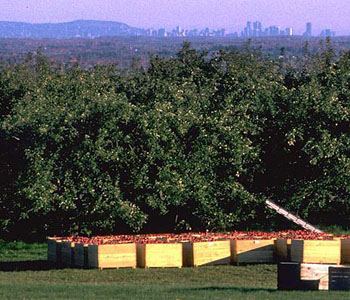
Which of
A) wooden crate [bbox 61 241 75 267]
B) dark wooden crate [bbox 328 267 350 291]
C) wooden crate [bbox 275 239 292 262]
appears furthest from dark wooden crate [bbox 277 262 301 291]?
wooden crate [bbox 61 241 75 267]

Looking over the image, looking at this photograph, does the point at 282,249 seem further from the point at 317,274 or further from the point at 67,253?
the point at 317,274

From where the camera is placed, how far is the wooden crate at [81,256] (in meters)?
36.8

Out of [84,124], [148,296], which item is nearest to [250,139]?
[84,124]

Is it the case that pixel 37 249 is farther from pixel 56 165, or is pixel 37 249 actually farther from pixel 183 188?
pixel 183 188

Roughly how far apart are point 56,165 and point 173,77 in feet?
46.3

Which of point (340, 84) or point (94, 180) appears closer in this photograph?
point (94, 180)

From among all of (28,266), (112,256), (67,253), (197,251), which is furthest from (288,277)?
(28,266)

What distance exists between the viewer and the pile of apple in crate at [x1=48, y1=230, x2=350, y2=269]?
36.2 meters

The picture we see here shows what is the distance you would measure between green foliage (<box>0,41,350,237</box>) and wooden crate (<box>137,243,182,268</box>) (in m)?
7.26

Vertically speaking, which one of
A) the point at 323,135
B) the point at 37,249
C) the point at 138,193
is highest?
the point at 323,135

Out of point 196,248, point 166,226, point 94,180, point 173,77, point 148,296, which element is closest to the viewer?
point 148,296

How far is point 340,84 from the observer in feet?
164

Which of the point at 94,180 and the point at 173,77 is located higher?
the point at 173,77

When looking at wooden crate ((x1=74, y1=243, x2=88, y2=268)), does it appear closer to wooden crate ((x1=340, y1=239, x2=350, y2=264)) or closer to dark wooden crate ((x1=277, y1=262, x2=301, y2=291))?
wooden crate ((x1=340, y1=239, x2=350, y2=264))
